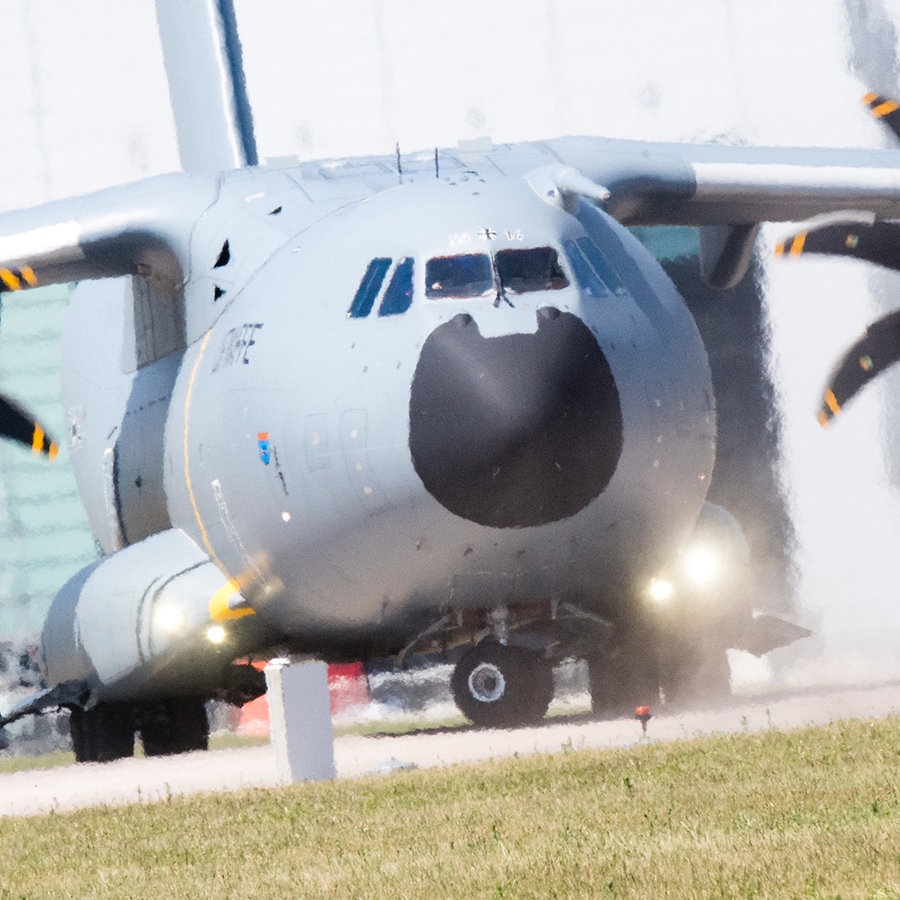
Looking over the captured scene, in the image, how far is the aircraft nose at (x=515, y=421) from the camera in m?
15.2

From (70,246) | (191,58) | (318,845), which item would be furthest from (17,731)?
(318,845)

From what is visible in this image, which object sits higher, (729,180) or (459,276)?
(459,276)

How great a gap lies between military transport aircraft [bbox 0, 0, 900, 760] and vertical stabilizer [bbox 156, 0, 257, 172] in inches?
121

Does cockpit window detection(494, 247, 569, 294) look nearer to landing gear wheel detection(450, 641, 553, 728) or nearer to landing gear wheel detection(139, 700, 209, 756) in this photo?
landing gear wheel detection(450, 641, 553, 728)

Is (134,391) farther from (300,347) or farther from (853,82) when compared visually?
(853,82)

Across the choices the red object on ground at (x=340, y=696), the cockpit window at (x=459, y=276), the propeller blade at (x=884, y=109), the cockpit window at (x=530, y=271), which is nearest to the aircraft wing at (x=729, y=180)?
the propeller blade at (x=884, y=109)

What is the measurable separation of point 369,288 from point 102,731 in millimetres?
6933

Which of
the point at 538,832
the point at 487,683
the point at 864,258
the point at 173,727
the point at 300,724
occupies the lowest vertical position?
the point at 173,727

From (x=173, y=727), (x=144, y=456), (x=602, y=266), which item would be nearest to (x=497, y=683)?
(x=602, y=266)

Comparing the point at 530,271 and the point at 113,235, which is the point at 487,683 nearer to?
the point at 530,271

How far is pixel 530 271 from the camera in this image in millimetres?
16422

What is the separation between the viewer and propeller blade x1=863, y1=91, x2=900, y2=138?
70.4ft

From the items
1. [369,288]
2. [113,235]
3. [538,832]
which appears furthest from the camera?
[113,235]

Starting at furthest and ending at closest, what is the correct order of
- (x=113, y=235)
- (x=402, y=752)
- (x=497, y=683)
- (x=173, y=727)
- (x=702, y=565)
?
(x=173, y=727) → (x=113, y=235) → (x=702, y=565) → (x=497, y=683) → (x=402, y=752)
